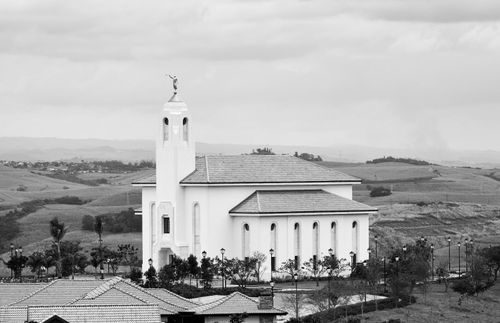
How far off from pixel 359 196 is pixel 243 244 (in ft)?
199

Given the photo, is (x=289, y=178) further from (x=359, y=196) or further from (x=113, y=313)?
(x=359, y=196)

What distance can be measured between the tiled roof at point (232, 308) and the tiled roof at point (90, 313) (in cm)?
388

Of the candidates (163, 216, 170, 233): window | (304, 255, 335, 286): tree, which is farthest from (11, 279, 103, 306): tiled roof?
(163, 216, 170, 233): window

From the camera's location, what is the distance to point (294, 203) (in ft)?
322

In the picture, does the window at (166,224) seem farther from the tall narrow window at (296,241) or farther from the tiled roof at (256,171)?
the tall narrow window at (296,241)

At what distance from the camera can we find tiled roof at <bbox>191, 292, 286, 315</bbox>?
6500cm

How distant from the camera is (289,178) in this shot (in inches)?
3939

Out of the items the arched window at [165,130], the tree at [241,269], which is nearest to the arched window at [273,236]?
the tree at [241,269]

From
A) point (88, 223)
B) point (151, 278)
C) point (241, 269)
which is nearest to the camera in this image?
point (151, 278)

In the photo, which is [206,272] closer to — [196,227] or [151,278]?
[151,278]

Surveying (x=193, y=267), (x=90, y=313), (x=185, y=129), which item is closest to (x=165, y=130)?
(x=185, y=129)

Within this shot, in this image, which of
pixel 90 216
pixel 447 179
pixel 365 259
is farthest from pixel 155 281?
pixel 447 179

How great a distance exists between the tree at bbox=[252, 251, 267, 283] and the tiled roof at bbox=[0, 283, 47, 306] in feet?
89.5

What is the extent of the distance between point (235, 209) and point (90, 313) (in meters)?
37.7
